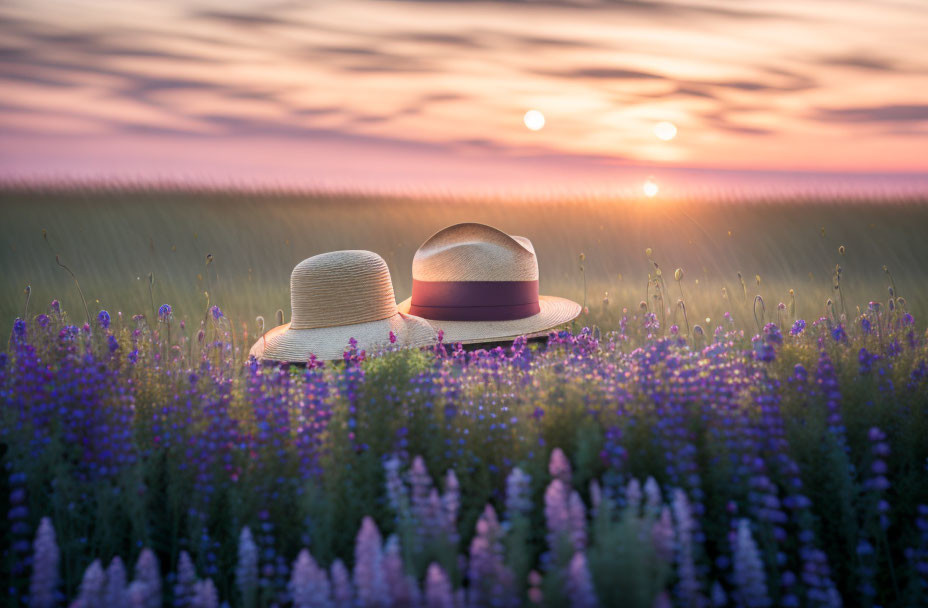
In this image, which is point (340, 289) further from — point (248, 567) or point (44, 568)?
point (44, 568)

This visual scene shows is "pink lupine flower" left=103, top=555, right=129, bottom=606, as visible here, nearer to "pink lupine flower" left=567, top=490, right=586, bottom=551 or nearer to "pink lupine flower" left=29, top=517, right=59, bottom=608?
"pink lupine flower" left=29, top=517, right=59, bottom=608

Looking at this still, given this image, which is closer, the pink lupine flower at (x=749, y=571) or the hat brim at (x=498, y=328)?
the pink lupine flower at (x=749, y=571)

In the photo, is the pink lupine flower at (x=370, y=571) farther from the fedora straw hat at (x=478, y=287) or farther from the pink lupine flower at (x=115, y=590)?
the fedora straw hat at (x=478, y=287)

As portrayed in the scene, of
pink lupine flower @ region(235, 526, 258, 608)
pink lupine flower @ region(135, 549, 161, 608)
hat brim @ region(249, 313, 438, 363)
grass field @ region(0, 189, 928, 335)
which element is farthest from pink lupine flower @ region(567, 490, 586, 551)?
grass field @ region(0, 189, 928, 335)

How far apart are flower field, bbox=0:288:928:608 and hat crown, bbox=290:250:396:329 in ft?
5.03

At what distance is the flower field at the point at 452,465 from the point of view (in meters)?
2.69

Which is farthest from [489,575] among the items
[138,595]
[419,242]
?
[419,242]

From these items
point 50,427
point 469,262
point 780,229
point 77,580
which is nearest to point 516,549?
point 77,580

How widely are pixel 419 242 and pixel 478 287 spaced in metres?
5.68

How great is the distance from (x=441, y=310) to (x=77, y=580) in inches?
139

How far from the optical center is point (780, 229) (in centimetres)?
1309

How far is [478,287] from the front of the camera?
19.2ft

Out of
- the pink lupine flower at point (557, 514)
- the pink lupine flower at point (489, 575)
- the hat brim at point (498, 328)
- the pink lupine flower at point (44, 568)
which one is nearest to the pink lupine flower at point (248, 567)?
the pink lupine flower at point (44, 568)

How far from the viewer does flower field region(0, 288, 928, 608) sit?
8.82 ft
